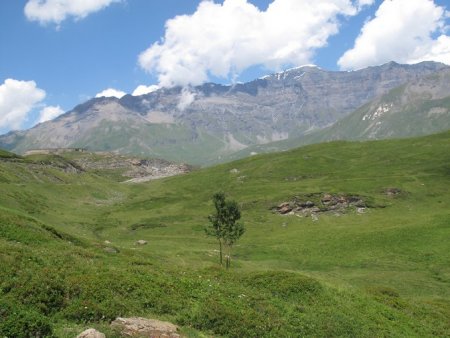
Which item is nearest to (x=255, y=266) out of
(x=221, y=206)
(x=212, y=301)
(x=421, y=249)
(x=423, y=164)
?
(x=221, y=206)

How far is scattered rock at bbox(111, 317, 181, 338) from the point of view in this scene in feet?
66.1

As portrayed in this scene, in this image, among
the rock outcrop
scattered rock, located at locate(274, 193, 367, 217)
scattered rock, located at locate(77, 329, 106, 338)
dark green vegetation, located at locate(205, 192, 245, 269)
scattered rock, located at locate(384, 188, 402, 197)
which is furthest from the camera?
scattered rock, located at locate(384, 188, 402, 197)

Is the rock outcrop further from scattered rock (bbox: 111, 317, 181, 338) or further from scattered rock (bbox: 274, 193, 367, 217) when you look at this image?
scattered rock (bbox: 111, 317, 181, 338)

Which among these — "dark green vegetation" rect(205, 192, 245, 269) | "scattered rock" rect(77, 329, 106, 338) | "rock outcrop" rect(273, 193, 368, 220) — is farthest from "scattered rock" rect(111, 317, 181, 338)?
→ "rock outcrop" rect(273, 193, 368, 220)

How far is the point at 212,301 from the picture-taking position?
26.0 m

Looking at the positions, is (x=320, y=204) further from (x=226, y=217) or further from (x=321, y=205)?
(x=226, y=217)

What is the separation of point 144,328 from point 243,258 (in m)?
71.4

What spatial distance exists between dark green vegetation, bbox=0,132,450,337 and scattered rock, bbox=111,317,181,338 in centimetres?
70

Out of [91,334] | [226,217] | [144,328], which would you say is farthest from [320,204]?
A: [91,334]

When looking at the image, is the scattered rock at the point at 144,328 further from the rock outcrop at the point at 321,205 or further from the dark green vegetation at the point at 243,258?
the rock outcrop at the point at 321,205

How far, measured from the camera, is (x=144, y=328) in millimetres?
20797

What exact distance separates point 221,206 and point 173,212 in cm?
7450

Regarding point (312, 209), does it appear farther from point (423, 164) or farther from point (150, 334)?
point (150, 334)

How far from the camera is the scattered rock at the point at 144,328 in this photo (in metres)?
20.1
